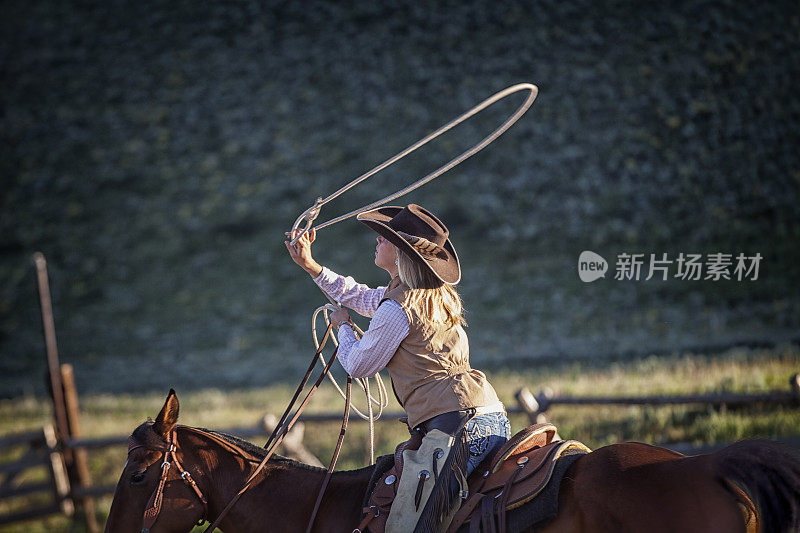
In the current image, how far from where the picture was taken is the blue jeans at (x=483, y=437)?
→ 3.48 meters

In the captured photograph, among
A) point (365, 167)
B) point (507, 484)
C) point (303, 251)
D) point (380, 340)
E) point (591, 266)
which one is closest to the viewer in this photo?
point (507, 484)

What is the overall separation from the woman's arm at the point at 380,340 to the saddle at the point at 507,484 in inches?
17.2

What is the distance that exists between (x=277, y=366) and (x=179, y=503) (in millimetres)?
10806

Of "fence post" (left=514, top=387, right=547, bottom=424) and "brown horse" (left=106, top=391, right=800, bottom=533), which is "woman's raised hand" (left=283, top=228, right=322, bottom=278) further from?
"fence post" (left=514, top=387, right=547, bottom=424)

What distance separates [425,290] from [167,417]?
1423 millimetres

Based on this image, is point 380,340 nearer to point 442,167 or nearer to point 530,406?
point 442,167

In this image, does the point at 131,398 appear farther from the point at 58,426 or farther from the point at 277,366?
the point at 58,426

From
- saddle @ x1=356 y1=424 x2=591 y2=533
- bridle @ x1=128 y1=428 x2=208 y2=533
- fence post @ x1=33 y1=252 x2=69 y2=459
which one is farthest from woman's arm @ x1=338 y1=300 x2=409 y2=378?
fence post @ x1=33 y1=252 x2=69 y2=459

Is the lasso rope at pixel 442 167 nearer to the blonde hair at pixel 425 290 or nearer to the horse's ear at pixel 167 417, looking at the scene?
the blonde hair at pixel 425 290

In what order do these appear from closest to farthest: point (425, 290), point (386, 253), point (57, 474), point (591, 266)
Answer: point (425, 290) < point (386, 253) < point (57, 474) < point (591, 266)

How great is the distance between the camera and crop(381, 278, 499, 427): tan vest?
3463mm

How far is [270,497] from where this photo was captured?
12.3 ft

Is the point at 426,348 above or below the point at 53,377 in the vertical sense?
above

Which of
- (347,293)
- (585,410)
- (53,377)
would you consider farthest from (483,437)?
(53,377)
